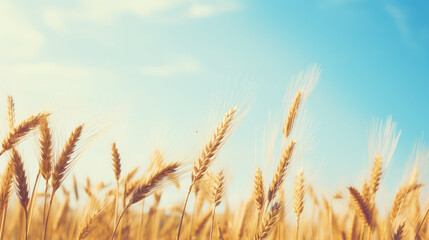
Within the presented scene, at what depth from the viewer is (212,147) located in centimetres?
234

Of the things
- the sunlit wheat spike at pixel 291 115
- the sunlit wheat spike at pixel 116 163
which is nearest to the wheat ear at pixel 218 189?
the sunlit wheat spike at pixel 291 115

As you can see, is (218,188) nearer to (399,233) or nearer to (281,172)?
(281,172)

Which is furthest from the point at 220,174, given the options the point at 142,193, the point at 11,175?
the point at 11,175

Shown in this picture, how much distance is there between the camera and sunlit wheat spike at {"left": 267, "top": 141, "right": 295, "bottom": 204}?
2324 millimetres

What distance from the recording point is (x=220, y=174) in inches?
102

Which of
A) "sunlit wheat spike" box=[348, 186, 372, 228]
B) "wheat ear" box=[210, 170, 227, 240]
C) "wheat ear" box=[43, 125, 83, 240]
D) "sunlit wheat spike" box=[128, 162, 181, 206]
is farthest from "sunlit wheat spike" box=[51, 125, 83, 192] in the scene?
"sunlit wheat spike" box=[348, 186, 372, 228]

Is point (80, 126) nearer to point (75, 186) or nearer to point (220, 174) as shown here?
point (220, 174)

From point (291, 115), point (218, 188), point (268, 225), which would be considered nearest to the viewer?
point (268, 225)

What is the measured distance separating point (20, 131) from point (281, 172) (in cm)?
173

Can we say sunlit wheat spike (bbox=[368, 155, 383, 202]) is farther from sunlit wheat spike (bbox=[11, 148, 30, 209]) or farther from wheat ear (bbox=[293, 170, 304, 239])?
sunlit wheat spike (bbox=[11, 148, 30, 209])

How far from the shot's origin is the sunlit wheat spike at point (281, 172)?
232 centimetres

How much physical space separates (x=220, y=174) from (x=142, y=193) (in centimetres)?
59

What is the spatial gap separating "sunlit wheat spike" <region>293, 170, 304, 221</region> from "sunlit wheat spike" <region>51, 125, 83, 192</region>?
1666mm

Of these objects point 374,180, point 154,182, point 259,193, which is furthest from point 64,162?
point 374,180
